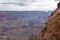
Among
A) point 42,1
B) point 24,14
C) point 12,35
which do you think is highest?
point 42,1

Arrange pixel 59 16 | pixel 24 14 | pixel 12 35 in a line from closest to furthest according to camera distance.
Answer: pixel 59 16 → pixel 12 35 → pixel 24 14

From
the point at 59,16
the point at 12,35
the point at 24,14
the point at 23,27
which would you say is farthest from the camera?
the point at 24,14

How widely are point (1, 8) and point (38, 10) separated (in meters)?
1.05

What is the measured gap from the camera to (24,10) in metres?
4.62

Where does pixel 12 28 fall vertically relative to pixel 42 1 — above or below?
below

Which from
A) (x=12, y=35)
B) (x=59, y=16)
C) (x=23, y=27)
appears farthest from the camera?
(x=23, y=27)

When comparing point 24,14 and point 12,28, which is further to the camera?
point 24,14

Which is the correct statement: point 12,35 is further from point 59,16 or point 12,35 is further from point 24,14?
point 59,16

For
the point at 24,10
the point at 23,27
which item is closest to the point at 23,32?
the point at 23,27

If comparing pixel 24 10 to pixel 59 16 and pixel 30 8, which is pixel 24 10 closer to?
pixel 30 8

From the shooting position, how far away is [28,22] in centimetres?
420

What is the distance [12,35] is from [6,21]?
0.57 metres

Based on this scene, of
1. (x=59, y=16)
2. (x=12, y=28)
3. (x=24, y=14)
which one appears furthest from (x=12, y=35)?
(x=59, y=16)

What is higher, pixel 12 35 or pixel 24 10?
pixel 24 10
